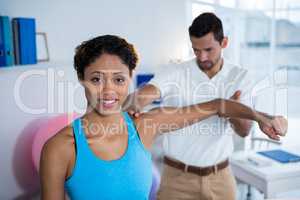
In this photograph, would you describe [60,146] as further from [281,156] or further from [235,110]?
[281,156]

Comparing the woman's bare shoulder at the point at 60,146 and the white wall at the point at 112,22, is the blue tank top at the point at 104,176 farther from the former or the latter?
the white wall at the point at 112,22

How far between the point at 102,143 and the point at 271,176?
64.7 inches

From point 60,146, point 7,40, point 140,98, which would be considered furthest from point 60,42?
point 60,146

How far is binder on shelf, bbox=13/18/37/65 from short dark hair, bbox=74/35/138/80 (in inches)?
54.1

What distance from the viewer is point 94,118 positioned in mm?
1131

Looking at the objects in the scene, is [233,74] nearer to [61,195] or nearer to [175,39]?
[61,195]

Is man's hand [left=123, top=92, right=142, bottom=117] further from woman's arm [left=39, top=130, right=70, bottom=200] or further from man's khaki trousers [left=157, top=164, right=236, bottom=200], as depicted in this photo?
man's khaki trousers [left=157, top=164, right=236, bottom=200]

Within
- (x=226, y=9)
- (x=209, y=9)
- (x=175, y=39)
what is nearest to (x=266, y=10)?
(x=226, y=9)

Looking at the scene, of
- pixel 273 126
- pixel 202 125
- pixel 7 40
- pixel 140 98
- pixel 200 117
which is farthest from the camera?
pixel 7 40

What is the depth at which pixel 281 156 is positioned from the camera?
275cm

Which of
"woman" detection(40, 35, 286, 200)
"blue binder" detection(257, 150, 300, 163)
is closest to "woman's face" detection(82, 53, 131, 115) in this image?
"woman" detection(40, 35, 286, 200)

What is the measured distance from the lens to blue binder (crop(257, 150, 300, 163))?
2.66 meters

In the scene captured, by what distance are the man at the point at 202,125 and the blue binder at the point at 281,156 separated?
0.91 m

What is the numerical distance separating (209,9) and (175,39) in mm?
1036
